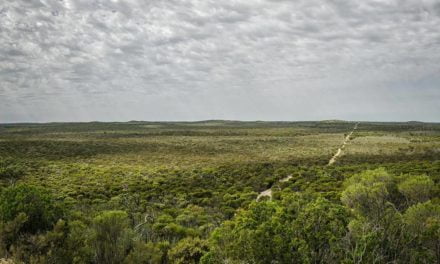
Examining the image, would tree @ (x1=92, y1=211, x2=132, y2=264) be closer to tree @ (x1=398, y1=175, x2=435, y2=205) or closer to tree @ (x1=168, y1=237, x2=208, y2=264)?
tree @ (x1=168, y1=237, x2=208, y2=264)

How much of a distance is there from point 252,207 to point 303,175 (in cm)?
2582

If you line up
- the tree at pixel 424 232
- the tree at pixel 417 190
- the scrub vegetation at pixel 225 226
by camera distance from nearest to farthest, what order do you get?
the scrub vegetation at pixel 225 226
the tree at pixel 424 232
the tree at pixel 417 190

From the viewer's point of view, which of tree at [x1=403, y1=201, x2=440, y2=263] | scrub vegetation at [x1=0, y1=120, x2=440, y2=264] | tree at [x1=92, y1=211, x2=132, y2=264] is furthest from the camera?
tree at [x1=92, y1=211, x2=132, y2=264]

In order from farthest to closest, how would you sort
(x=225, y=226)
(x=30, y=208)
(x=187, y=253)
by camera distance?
(x=187, y=253) < (x=30, y=208) < (x=225, y=226)

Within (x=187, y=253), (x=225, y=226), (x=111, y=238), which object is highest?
Result: (x=225, y=226)

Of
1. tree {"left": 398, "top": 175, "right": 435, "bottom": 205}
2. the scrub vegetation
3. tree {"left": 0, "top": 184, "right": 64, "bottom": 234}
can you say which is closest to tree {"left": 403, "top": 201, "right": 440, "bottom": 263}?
the scrub vegetation

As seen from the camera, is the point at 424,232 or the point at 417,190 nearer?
the point at 424,232

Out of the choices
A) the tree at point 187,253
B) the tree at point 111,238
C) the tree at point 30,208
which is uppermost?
the tree at point 30,208

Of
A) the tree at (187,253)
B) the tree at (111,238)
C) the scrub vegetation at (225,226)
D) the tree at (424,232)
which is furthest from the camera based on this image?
the tree at (187,253)

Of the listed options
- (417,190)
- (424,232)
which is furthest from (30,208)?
(417,190)

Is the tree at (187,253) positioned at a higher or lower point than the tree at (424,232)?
lower

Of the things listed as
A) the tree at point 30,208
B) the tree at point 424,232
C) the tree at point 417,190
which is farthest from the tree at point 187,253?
the tree at point 417,190

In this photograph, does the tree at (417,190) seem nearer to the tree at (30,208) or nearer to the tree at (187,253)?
the tree at (187,253)

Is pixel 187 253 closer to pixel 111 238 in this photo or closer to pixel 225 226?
pixel 225 226
